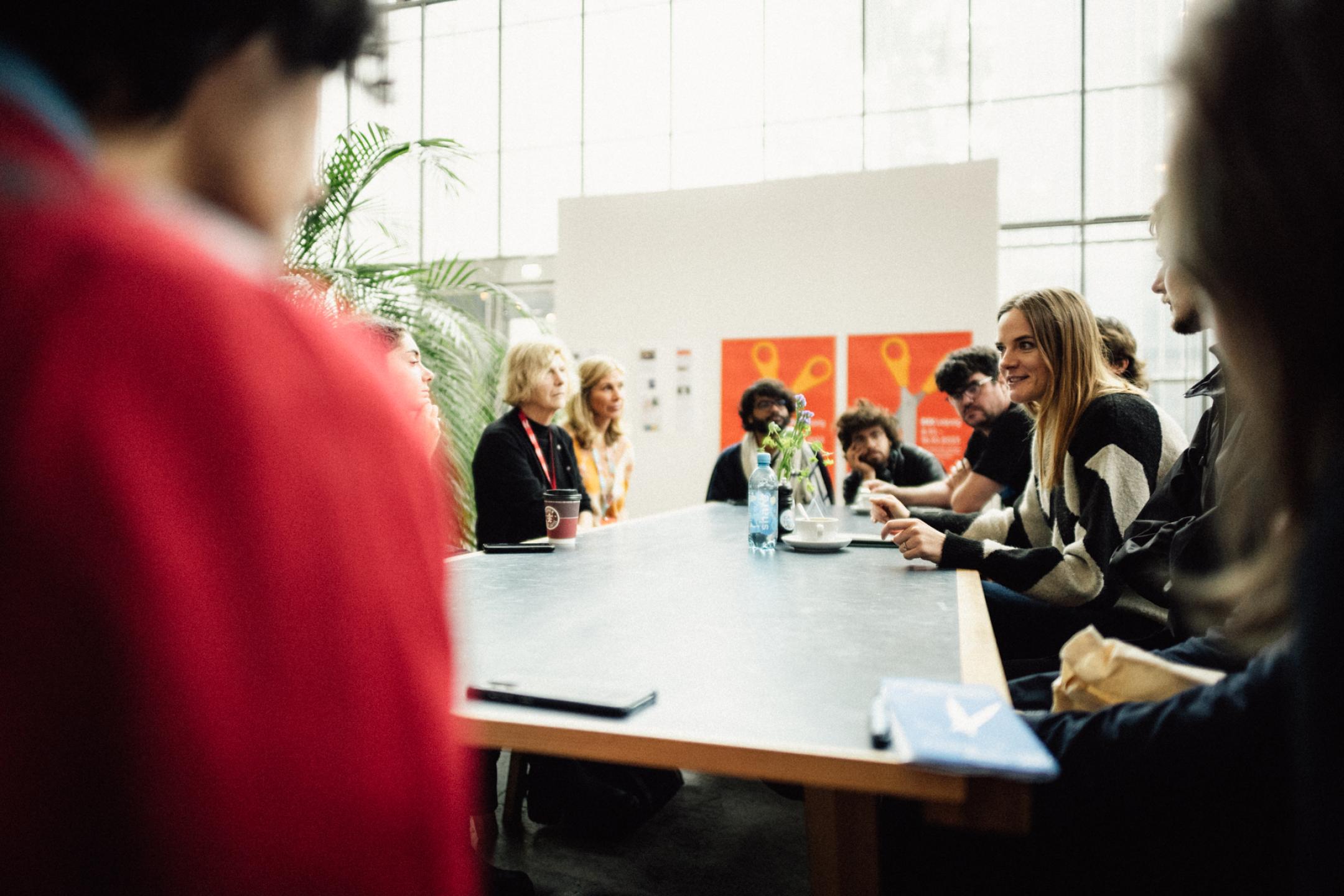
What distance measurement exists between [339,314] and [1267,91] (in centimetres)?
376

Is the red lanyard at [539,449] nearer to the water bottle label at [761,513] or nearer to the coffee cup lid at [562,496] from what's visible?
the coffee cup lid at [562,496]

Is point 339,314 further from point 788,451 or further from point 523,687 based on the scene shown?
point 523,687

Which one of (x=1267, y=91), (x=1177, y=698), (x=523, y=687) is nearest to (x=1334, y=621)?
(x=1267, y=91)

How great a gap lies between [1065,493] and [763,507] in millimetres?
783

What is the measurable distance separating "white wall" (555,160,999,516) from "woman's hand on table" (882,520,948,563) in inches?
179

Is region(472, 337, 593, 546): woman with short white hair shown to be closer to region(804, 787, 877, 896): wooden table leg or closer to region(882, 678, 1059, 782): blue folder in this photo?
region(804, 787, 877, 896): wooden table leg

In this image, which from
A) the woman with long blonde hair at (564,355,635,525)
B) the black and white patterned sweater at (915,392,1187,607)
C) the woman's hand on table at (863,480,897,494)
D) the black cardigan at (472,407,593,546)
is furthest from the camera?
the woman with long blonde hair at (564,355,635,525)

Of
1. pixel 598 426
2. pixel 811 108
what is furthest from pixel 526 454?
pixel 811 108

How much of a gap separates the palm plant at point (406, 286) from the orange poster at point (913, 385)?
112 inches

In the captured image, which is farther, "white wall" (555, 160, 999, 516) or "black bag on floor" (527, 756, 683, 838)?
"white wall" (555, 160, 999, 516)

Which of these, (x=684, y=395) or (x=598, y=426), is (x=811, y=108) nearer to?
(x=684, y=395)

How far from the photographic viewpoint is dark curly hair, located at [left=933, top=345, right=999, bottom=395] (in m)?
3.81

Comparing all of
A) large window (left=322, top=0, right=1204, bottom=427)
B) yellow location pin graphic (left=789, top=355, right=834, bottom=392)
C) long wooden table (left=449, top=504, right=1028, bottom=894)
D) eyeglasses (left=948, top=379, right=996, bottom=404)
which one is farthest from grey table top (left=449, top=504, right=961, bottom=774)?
large window (left=322, top=0, right=1204, bottom=427)

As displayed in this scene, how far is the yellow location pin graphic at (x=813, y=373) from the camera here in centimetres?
667
